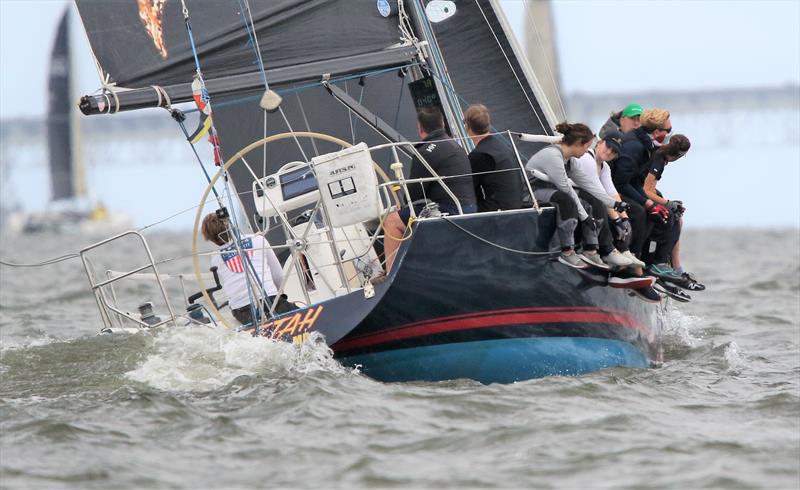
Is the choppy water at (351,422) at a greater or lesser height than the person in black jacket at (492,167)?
lesser

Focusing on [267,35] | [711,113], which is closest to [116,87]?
[267,35]

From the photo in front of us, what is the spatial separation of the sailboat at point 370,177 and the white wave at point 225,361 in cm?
8

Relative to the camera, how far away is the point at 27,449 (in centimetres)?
551

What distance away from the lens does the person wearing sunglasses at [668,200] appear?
796 cm

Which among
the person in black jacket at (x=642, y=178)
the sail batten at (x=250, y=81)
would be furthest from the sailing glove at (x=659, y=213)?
the sail batten at (x=250, y=81)

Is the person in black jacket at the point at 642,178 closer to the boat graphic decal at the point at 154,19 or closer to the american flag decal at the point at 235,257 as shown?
the american flag decal at the point at 235,257

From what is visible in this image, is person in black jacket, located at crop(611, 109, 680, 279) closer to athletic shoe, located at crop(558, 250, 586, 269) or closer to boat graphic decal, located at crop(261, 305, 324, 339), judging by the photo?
athletic shoe, located at crop(558, 250, 586, 269)

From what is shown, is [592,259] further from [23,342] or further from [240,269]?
[23,342]


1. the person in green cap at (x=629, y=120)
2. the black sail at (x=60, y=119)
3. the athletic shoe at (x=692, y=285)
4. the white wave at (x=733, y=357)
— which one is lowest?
the white wave at (x=733, y=357)

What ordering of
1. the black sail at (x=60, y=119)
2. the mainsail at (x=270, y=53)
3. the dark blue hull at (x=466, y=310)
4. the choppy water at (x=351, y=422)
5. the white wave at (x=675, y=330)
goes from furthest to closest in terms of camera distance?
1. the black sail at (x=60, y=119)
2. the white wave at (x=675, y=330)
3. the mainsail at (x=270, y=53)
4. the dark blue hull at (x=466, y=310)
5. the choppy water at (x=351, y=422)

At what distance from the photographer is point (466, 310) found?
6633 millimetres

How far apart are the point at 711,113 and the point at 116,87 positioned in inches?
3452

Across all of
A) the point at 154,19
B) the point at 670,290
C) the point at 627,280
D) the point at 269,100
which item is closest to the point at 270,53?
the point at 154,19

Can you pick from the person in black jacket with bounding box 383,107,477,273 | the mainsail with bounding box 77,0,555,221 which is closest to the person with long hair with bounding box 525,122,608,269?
the person in black jacket with bounding box 383,107,477,273
